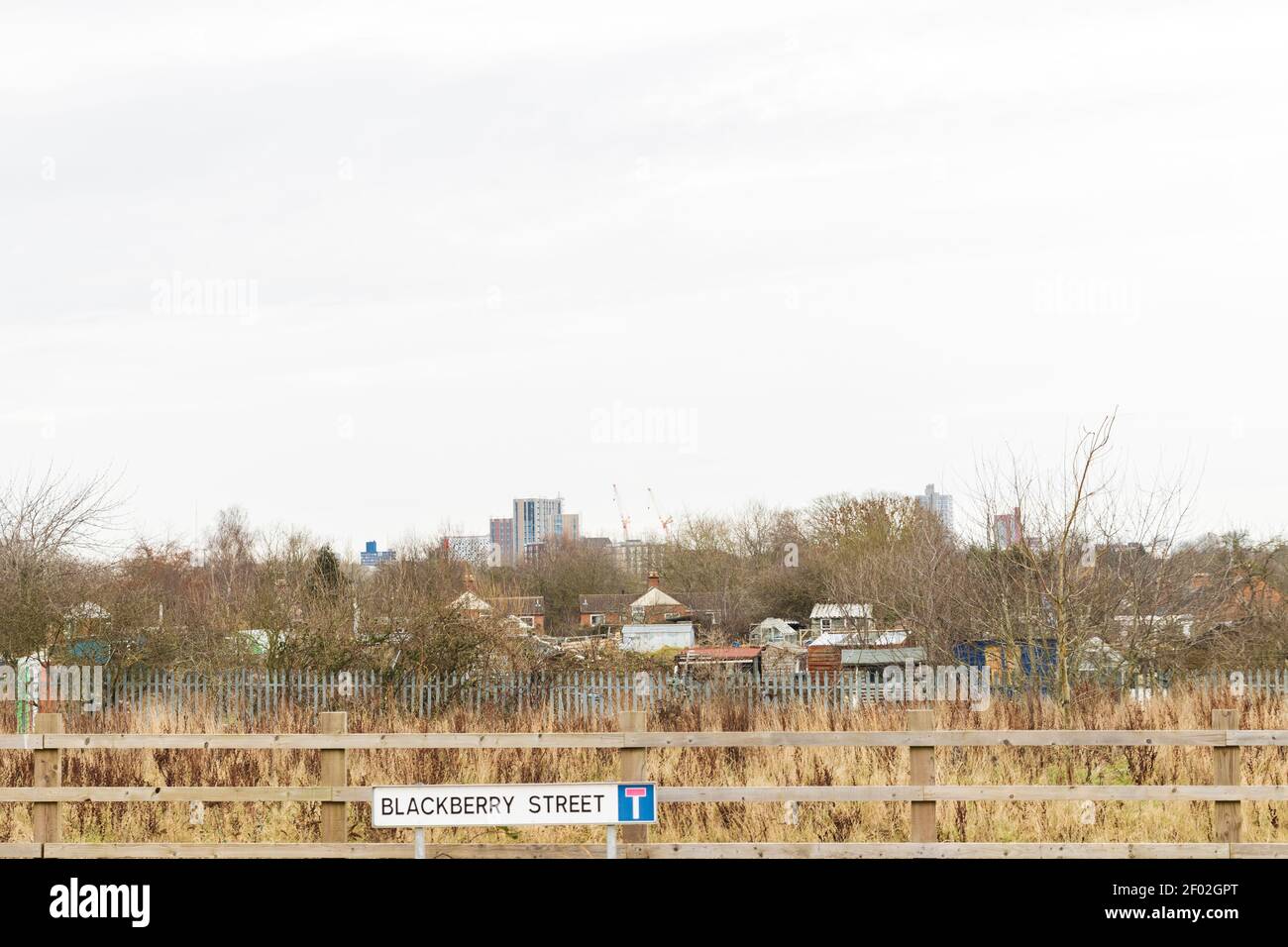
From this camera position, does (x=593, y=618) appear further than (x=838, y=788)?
Yes

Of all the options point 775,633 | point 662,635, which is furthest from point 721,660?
point 775,633

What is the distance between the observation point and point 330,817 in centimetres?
1005

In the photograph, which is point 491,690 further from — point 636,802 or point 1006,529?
point 636,802

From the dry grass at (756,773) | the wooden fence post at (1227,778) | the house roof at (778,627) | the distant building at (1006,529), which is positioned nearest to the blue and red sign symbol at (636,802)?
the dry grass at (756,773)

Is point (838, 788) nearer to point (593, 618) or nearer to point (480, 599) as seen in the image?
point (480, 599)

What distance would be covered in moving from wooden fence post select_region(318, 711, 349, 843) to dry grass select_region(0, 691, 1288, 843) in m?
1.47

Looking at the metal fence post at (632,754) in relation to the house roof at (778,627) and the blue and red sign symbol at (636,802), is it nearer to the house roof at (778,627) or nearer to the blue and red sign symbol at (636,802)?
the blue and red sign symbol at (636,802)

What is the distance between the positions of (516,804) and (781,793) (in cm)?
213

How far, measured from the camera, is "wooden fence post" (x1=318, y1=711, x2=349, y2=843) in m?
10.0

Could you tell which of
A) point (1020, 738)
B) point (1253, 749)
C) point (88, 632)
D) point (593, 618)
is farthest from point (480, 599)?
point (593, 618)

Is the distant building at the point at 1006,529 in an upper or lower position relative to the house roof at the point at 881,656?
upper

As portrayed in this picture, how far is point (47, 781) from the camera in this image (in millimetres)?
10523

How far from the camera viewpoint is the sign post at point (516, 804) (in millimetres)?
8969
